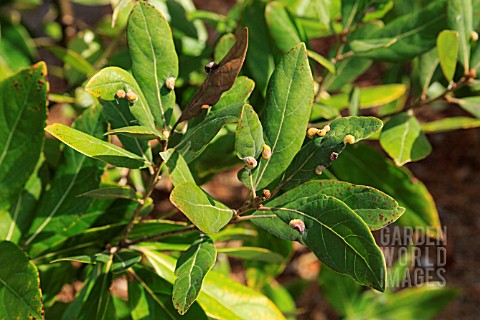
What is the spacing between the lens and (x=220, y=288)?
3.59 ft

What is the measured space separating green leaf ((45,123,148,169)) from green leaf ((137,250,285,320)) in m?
0.26

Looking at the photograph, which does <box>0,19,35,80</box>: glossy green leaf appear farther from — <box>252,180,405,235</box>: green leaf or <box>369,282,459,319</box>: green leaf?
<box>369,282,459,319</box>: green leaf

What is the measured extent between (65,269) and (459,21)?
0.92 metres

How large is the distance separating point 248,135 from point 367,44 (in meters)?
0.51

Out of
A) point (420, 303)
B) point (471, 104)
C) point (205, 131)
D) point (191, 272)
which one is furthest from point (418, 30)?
point (420, 303)

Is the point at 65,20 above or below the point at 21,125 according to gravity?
below

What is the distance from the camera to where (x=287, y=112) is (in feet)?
2.76

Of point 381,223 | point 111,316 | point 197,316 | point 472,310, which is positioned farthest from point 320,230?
point 472,310

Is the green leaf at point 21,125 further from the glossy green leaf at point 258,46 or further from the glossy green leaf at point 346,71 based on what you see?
the glossy green leaf at point 346,71

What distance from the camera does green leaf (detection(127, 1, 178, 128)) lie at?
867 millimetres

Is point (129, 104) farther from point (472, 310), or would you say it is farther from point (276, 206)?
point (472, 310)

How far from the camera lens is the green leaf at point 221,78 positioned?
80 cm

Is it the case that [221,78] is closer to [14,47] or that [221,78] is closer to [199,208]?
[199,208]

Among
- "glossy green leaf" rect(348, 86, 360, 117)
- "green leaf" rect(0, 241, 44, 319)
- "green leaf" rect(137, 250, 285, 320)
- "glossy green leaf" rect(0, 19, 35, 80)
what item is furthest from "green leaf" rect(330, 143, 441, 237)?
"glossy green leaf" rect(0, 19, 35, 80)
